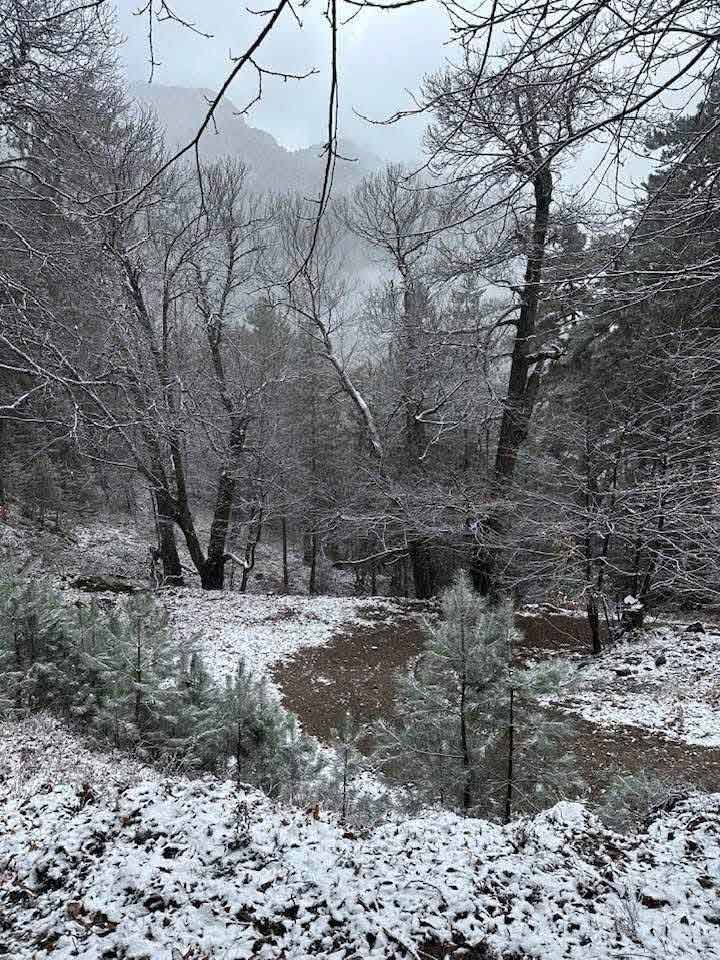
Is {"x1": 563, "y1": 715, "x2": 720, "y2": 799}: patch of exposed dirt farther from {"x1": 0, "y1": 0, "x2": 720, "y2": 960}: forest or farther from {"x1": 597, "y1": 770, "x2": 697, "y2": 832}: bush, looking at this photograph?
{"x1": 597, "y1": 770, "x2": 697, "y2": 832}: bush

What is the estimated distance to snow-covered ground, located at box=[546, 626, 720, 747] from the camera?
6.63 m

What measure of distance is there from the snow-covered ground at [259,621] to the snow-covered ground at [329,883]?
5.83 meters

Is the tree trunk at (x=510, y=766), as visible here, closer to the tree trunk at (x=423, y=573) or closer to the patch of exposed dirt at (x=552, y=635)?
the patch of exposed dirt at (x=552, y=635)

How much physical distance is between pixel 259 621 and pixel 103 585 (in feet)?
12.5

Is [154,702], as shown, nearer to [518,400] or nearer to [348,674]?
[348,674]

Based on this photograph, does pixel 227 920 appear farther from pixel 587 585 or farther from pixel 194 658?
pixel 587 585

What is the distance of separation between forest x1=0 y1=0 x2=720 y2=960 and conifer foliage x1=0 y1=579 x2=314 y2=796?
0.03 metres

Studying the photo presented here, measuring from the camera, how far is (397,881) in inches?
83.1

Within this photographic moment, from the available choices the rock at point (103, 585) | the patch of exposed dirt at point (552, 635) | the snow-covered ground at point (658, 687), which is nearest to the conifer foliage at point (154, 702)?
the snow-covered ground at point (658, 687)

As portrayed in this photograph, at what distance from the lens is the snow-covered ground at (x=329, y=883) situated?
179 centimetres

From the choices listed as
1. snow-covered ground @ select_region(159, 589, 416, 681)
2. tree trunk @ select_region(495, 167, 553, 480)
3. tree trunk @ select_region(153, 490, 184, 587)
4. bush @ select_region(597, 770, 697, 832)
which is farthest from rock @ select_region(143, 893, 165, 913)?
tree trunk @ select_region(153, 490, 184, 587)

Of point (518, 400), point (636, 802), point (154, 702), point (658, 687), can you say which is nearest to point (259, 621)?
point (518, 400)

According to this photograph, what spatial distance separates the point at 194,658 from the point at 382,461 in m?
8.38

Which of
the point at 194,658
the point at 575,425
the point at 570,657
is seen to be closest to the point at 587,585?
the point at 570,657
